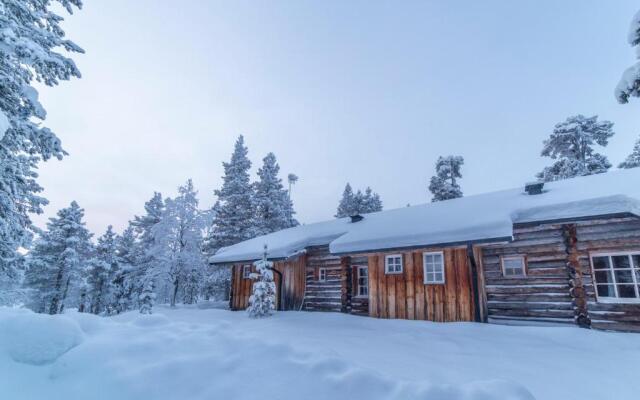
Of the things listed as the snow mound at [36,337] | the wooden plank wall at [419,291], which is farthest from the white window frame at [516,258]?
the snow mound at [36,337]

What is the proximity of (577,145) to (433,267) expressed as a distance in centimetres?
2286

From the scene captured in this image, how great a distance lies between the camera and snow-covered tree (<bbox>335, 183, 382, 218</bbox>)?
149 ft

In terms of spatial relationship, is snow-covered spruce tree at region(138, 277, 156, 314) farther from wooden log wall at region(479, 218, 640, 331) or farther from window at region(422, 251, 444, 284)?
wooden log wall at region(479, 218, 640, 331)

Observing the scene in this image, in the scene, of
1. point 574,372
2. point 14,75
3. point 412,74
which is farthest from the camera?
point 412,74

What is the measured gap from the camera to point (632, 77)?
480cm

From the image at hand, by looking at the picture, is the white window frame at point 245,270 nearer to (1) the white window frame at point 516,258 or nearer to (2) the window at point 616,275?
(1) the white window frame at point 516,258

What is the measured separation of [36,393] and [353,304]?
1159 centimetres

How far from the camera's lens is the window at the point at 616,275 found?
873cm

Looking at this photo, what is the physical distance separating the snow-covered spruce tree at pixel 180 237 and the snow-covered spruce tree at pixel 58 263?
1093cm

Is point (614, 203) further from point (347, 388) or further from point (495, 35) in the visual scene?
point (495, 35)

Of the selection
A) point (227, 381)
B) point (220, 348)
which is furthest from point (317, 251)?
point (227, 381)

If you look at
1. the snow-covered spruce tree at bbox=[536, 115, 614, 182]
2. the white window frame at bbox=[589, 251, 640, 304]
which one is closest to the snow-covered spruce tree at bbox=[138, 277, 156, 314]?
the white window frame at bbox=[589, 251, 640, 304]

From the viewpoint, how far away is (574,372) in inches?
221

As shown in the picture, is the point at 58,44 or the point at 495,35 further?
the point at 495,35
